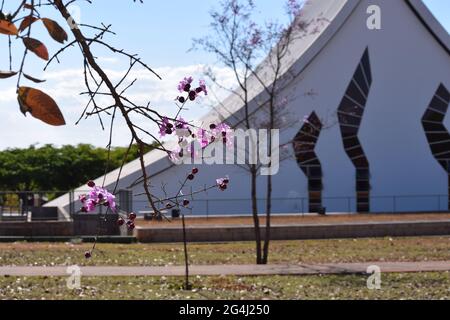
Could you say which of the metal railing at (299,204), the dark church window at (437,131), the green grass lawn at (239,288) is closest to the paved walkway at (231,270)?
the green grass lawn at (239,288)

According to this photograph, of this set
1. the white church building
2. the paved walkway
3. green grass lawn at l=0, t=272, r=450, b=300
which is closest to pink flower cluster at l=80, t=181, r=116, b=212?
green grass lawn at l=0, t=272, r=450, b=300

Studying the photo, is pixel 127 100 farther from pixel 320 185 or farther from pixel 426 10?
pixel 426 10

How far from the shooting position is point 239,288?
1044 centimetres

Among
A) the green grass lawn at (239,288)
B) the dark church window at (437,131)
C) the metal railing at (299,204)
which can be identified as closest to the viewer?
the green grass lawn at (239,288)

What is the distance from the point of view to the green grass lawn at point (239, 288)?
31.8 ft

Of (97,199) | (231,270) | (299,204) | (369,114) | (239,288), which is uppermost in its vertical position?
(369,114)

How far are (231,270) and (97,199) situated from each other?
10.0 m

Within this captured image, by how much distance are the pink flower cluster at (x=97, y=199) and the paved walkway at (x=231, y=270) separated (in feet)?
30.8

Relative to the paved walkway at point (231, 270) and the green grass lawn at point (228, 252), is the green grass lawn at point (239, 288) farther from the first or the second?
the green grass lawn at point (228, 252)

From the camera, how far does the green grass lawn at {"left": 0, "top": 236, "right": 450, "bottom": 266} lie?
14586 millimetres

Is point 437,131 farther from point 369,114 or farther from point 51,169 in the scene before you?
point 51,169

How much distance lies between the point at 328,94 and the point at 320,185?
3.67 meters

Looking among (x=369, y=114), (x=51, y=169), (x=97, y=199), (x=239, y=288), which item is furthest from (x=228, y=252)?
(x=51, y=169)

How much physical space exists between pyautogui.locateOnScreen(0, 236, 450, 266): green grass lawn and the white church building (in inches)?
501
